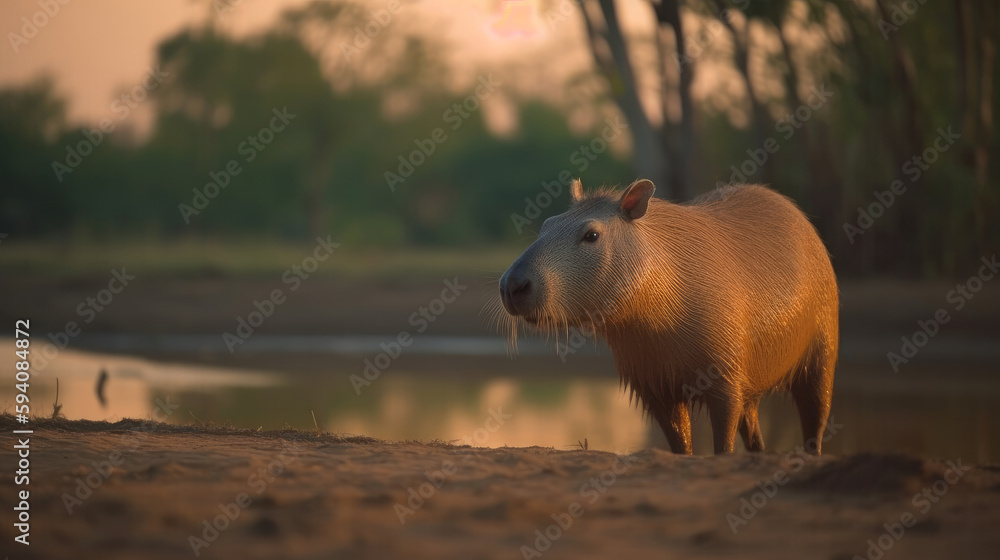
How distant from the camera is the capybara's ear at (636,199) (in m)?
5.72

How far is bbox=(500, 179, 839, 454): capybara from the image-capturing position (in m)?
5.52

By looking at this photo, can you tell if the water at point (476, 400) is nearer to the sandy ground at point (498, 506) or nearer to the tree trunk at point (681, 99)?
the sandy ground at point (498, 506)

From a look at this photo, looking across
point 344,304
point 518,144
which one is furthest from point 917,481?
point 518,144

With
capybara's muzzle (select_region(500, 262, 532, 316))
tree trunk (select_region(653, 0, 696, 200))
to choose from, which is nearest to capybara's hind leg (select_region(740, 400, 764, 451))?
capybara's muzzle (select_region(500, 262, 532, 316))

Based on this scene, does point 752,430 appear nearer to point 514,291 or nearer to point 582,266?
point 582,266

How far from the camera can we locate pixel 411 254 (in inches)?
1125

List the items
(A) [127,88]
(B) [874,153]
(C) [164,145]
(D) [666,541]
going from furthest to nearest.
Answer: (C) [164,145]
(A) [127,88]
(B) [874,153]
(D) [666,541]

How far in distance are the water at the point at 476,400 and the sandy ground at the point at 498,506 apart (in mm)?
2208

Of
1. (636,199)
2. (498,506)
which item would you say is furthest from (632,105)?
(498,506)

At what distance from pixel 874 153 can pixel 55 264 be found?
15.6m

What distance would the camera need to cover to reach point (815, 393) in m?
6.88

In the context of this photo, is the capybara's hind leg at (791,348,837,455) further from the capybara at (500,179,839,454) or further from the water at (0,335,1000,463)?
the water at (0,335,1000,463)

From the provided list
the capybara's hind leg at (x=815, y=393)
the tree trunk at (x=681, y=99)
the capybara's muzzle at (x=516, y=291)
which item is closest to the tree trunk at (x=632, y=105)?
the tree trunk at (x=681, y=99)

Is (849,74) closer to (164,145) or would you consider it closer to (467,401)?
(467,401)
